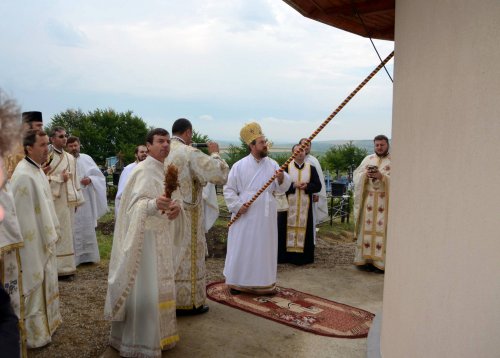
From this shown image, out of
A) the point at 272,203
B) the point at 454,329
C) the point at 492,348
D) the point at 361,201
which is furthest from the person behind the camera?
the point at 361,201

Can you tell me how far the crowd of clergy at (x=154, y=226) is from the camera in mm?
3785

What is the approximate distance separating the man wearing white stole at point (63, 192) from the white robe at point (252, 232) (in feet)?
7.00

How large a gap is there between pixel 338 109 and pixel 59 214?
4066 mm

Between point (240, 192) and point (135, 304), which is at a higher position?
point (240, 192)

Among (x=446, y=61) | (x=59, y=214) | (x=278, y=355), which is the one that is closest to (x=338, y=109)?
(x=446, y=61)

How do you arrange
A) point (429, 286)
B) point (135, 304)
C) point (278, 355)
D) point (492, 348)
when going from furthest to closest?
point (278, 355) → point (135, 304) → point (429, 286) → point (492, 348)

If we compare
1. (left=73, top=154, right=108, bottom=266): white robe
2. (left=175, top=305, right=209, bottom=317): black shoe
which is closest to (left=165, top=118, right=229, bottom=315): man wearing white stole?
(left=175, top=305, right=209, bottom=317): black shoe

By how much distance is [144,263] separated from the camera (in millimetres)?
3916

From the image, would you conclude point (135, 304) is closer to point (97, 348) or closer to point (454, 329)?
point (97, 348)

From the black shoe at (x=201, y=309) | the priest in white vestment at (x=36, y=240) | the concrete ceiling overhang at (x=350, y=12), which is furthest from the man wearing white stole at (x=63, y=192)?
the concrete ceiling overhang at (x=350, y=12)

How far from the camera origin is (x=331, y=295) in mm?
6195

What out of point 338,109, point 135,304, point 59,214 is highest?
point 338,109

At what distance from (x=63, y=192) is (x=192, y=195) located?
2.21 metres

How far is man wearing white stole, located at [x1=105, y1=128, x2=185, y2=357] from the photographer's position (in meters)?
3.81
